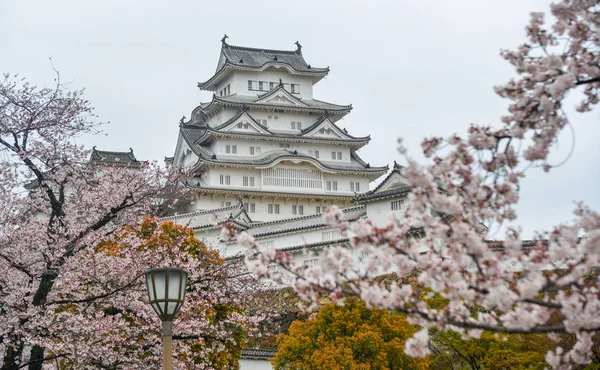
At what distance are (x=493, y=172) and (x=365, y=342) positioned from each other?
16869 mm

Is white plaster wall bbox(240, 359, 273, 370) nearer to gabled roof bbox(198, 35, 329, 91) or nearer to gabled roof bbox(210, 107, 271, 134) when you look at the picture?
gabled roof bbox(210, 107, 271, 134)

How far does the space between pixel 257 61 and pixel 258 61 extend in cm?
8

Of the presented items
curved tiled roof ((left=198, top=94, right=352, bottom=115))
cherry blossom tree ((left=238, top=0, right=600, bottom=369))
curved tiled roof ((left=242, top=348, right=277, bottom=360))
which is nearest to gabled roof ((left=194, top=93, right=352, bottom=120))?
curved tiled roof ((left=198, top=94, right=352, bottom=115))

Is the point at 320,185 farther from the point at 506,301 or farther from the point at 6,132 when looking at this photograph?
the point at 506,301

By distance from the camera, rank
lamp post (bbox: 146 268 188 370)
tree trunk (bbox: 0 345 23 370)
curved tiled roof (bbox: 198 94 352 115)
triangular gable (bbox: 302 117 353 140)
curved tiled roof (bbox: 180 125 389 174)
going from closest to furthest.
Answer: lamp post (bbox: 146 268 188 370), tree trunk (bbox: 0 345 23 370), curved tiled roof (bbox: 180 125 389 174), curved tiled roof (bbox: 198 94 352 115), triangular gable (bbox: 302 117 353 140)

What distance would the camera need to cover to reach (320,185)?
53.2 metres

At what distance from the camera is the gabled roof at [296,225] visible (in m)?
39.5

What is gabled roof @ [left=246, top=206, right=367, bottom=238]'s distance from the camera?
129 ft

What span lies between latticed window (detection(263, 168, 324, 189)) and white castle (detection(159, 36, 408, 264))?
68 mm

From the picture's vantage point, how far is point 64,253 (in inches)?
547

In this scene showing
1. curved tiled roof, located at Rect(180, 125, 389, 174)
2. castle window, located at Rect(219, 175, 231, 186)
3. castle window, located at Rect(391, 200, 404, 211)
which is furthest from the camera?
castle window, located at Rect(219, 175, 231, 186)

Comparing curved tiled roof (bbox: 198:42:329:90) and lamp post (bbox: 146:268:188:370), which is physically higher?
curved tiled roof (bbox: 198:42:329:90)

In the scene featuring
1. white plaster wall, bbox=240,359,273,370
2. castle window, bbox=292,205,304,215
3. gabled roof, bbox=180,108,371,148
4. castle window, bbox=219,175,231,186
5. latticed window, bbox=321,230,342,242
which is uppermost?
gabled roof, bbox=180,108,371,148

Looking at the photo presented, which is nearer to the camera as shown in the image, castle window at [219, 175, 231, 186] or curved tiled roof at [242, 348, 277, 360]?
curved tiled roof at [242, 348, 277, 360]
